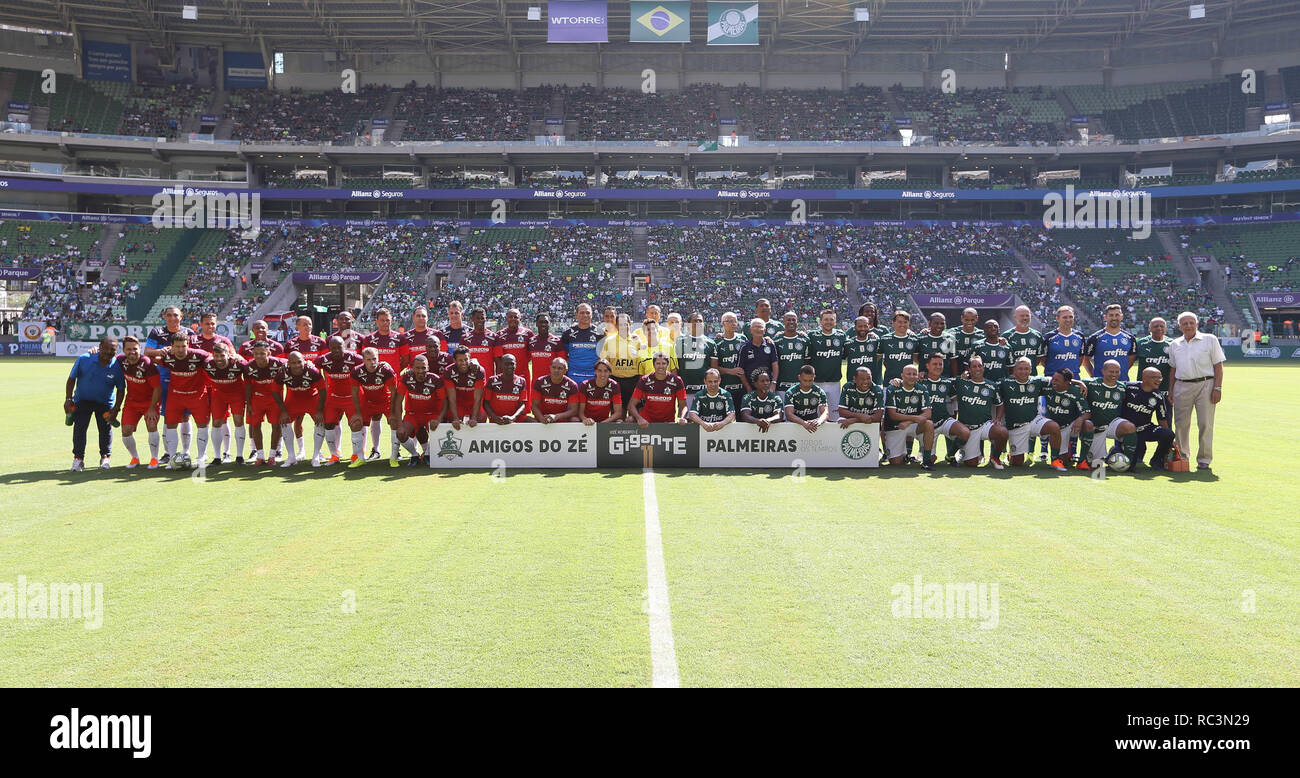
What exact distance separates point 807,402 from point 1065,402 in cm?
378

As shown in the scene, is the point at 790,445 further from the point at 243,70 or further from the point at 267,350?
the point at 243,70

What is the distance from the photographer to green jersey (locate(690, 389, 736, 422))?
1134cm

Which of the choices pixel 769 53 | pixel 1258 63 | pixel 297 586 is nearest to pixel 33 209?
pixel 769 53

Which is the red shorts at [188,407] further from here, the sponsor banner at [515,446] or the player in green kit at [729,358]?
the player in green kit at [729,358]

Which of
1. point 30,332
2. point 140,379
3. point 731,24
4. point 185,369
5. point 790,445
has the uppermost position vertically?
point 731,24

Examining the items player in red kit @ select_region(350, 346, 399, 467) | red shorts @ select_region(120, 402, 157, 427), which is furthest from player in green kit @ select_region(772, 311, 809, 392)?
red shorts @ select_region(120, 402, 157, 427)

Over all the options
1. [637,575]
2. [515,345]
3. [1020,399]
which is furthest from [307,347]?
[1020,399]

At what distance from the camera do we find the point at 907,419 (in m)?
11.3

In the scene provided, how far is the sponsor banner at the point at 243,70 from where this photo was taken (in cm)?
5538

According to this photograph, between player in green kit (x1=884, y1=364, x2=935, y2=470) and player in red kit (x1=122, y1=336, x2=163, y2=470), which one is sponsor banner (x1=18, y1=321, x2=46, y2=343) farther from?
player in green kit (x1=884, y1=364, x2=935, y2=470)

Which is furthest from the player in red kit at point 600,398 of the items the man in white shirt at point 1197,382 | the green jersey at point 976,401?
the man in white shirt at point 1197,382

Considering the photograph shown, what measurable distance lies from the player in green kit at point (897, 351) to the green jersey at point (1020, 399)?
1.44 metres

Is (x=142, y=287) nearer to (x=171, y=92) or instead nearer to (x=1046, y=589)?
(x=171, y=92)
